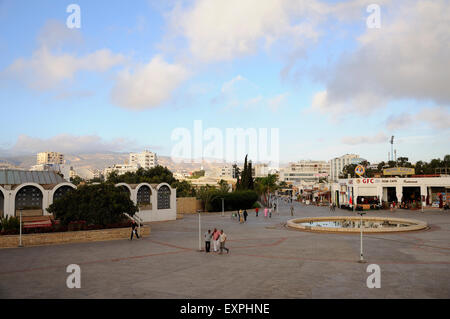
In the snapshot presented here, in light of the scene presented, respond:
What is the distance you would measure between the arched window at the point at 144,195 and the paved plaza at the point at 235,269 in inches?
681

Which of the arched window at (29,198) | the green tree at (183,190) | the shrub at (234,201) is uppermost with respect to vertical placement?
the arched window at (29,198)

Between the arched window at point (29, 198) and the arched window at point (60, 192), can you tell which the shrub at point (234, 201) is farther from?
the arched window at point (29, 198)

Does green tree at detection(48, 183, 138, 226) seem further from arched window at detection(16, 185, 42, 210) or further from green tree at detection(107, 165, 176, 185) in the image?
green tree at detection(107, 165, 176, 185)

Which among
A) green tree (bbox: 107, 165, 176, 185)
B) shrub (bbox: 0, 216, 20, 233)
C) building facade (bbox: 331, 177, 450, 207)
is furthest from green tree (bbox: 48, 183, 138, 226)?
building facade (bbox: 331, 177, 450, 207)

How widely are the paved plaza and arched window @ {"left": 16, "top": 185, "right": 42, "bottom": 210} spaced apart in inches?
413

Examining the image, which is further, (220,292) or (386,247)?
(386,247)

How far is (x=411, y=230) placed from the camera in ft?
101

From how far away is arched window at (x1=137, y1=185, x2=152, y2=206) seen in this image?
143ft

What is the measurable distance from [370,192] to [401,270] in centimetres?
5149

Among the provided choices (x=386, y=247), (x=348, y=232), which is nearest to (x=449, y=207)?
(x=348, y=232)

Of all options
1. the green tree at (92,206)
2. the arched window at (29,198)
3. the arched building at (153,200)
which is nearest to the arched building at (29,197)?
the arched window at (29,198)

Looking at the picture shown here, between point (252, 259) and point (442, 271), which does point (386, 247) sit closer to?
point (442, 271)

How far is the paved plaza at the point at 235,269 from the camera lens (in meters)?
13.0

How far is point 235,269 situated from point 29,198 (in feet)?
81.5
